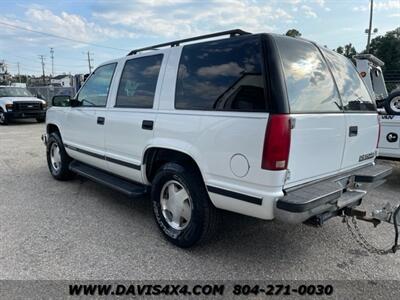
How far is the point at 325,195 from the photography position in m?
2.67

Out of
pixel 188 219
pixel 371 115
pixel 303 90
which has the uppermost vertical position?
pixel 303 90

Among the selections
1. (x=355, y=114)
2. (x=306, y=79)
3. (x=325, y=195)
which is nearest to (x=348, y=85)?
(x=355, y=114)

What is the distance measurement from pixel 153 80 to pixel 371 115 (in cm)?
242

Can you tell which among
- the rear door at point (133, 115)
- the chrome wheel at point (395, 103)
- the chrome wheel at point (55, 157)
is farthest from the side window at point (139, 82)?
the chrome wheel at point (395, 103)

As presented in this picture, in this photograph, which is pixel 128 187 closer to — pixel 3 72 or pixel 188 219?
pixel 188 219

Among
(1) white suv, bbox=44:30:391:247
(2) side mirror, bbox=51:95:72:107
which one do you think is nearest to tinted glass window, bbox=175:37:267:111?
(1) white suv, bbox=44:30:391:247

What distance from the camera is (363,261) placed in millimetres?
3193

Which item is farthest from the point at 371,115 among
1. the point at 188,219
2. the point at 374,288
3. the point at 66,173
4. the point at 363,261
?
the point at 66,173

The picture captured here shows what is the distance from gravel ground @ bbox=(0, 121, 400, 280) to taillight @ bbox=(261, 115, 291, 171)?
1.10 meters

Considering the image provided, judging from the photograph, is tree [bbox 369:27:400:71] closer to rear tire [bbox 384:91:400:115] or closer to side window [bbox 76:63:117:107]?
rear tire [bbox 384:91:400:115]

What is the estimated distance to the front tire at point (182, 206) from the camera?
314 cm

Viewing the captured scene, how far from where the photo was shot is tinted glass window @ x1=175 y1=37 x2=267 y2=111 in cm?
272

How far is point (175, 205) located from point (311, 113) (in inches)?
64.3

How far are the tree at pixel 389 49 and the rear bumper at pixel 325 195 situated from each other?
159 feet
